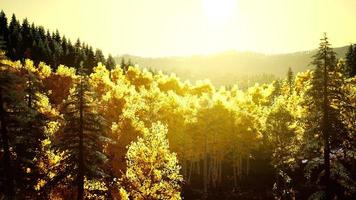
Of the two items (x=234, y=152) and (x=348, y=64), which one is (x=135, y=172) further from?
(x=348, y=64)

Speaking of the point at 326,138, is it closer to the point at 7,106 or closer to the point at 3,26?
the point at 7,106

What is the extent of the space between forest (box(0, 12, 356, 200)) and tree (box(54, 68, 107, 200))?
7cm

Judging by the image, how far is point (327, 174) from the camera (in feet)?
97.5

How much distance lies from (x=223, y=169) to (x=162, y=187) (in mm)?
37783

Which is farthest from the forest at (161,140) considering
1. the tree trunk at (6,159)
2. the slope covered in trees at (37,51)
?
the slope covered in trees at (37,51)

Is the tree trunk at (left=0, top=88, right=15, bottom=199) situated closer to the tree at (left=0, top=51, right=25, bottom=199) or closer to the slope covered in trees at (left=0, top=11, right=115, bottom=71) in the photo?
the tree at (left=0, top=51, right=25, bottom=199)

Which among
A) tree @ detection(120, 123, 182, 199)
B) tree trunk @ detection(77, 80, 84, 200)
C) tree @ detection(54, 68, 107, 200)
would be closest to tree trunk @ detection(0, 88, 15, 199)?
tree @ detection(54, 68, 107, 200)

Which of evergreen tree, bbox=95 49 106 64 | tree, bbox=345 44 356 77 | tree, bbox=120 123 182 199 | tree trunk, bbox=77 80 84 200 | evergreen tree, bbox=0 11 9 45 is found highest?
evergreen tree, bbox=0 11 9 45

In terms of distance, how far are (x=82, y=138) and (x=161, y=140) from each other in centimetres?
936

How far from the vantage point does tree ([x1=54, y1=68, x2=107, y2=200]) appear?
85.5 ft

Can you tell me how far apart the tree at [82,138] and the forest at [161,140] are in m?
0.07

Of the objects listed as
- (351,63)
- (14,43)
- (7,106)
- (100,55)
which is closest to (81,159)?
(7,106)

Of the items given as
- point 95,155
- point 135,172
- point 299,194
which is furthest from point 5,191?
point 299,194

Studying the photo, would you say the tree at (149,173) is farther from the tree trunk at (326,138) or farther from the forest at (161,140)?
the tree trunk at (326,138)
